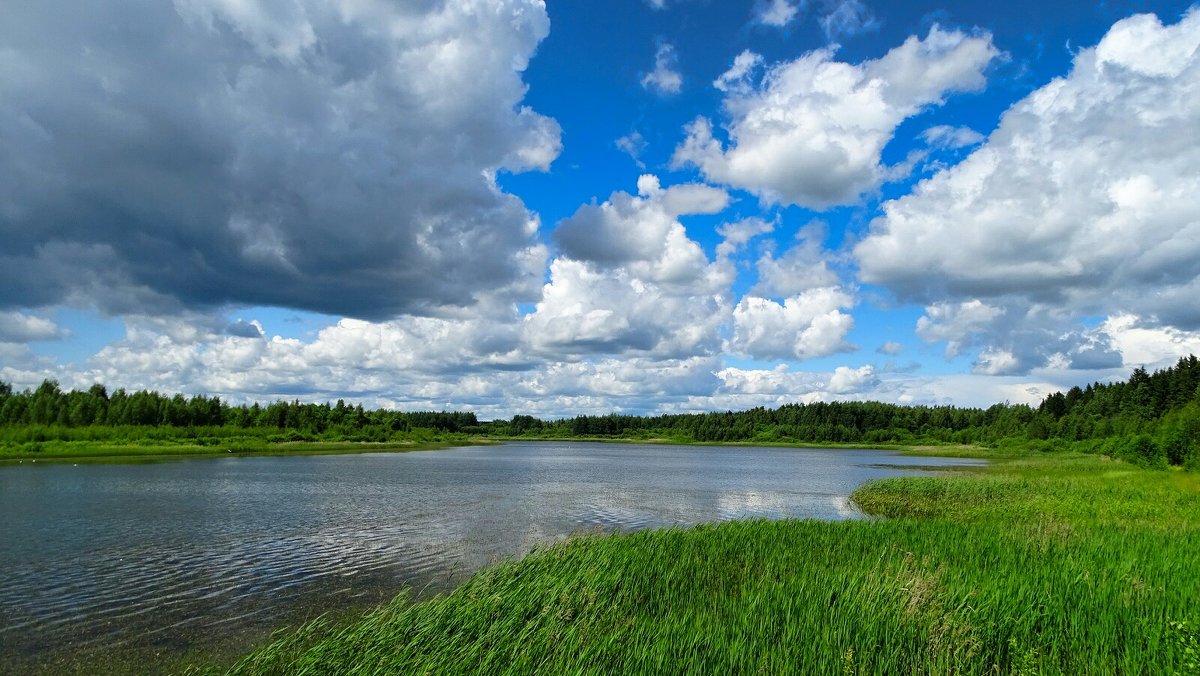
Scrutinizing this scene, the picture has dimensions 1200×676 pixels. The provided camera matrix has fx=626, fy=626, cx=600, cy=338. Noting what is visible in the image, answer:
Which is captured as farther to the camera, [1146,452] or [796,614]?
[1146,452]

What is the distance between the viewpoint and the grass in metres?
8.58

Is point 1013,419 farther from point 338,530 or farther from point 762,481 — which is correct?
point 338,530

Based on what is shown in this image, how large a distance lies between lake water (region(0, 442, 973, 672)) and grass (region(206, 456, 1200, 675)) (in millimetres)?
4145

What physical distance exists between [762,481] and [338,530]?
135ft

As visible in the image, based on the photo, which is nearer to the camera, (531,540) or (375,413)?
(531,540)

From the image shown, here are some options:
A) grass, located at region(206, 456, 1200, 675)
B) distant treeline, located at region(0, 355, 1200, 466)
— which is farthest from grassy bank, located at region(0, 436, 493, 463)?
grass, located at region(206, 456, 1200, 675)

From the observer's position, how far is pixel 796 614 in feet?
33.7

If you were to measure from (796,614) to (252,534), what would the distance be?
22.3 metres

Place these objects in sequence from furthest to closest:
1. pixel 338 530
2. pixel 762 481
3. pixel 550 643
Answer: pixel 762 481 < pixel 338 530 < pixel 550 643

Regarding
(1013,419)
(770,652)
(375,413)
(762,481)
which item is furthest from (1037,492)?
(375,413)

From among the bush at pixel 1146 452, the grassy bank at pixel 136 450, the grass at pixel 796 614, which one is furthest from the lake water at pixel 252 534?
the bush at pixel 1146 452

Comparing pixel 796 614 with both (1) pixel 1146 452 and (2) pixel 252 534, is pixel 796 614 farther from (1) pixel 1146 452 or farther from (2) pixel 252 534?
(1) pixel 1146 452

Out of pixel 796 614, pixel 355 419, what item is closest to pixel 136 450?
pixel 355 419

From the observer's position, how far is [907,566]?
533 inches
